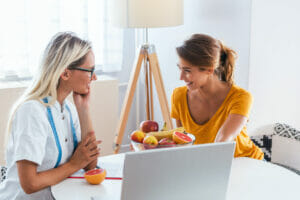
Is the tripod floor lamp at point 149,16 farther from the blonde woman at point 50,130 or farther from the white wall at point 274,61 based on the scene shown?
the blonde woman at point 50,130

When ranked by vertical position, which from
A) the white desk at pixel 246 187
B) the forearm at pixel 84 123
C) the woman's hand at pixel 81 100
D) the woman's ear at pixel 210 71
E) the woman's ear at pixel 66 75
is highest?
the woman's ear at pixel 66 75

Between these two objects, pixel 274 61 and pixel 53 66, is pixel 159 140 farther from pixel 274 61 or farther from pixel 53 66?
pixel 274 61

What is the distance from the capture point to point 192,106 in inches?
82.4

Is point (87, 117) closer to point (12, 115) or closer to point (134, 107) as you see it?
point (12, 115)

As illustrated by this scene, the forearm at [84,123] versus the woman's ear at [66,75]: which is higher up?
the woman's ear at [66,75]

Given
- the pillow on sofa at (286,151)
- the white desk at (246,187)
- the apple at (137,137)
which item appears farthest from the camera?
the pillow on sofa at (286,151)

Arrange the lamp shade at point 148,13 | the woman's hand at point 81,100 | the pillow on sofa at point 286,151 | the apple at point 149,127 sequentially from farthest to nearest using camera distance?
the lamp shade at point 148,13
the pillow on sofa at point 286,151
the woman's hand at point 81,100
the apple at point 149,127

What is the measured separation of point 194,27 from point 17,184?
71.1 inches

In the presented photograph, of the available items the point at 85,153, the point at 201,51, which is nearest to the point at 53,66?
the point at 85,153

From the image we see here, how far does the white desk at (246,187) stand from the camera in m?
1.36

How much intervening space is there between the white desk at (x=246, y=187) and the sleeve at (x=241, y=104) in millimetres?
307

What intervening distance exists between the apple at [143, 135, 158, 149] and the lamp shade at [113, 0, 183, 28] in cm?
130

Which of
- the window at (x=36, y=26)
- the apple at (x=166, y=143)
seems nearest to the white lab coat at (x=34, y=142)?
the apple at (x=166, y=143)

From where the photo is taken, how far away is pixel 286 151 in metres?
2.39
